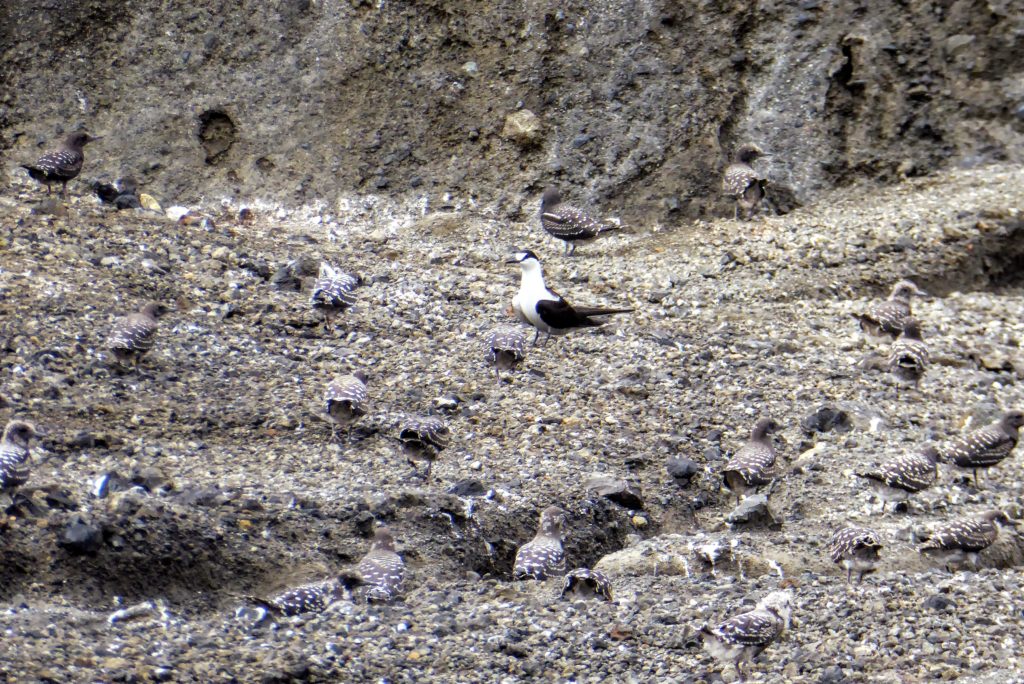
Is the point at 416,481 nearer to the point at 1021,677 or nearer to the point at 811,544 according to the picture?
the point at 811,544

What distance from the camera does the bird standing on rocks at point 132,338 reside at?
10445mm

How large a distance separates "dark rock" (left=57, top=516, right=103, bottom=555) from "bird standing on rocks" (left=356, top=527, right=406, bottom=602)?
1.71 metres

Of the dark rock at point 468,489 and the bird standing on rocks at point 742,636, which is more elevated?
the bird standing on rocks at point 742,636

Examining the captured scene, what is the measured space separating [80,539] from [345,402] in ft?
8.10

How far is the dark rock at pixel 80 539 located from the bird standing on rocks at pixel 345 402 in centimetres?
228

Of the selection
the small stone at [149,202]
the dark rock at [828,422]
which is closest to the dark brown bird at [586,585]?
the dark rock at [828,422]

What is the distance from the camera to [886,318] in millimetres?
11797

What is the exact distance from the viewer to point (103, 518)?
28.0ft

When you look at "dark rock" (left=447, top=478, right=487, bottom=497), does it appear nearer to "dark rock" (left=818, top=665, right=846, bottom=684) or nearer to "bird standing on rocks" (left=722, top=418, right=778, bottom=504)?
"bird standing on rocks" (left=722, top=418, right=778, bottom=504)

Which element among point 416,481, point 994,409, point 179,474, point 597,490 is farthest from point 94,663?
point 994,409

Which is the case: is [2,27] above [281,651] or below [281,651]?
above

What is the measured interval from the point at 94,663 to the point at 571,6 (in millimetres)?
10268

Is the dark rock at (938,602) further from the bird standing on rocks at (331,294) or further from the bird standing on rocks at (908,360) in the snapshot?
the bird standing on rocks at (331,294)

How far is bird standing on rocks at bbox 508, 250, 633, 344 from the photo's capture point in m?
11.5
